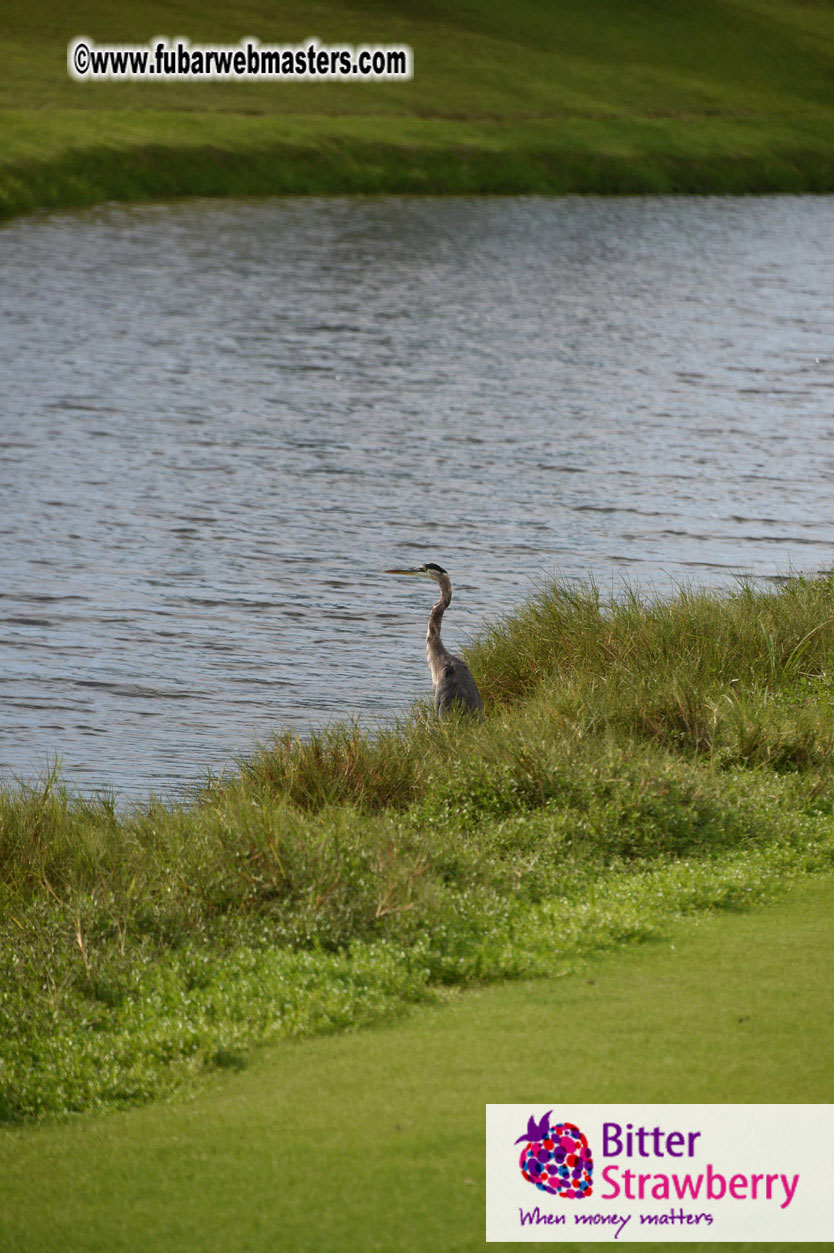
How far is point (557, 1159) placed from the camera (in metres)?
6.32

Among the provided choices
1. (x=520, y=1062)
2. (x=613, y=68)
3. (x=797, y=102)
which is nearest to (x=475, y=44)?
(x=613, y=68)

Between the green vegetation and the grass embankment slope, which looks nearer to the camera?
the green vegetation

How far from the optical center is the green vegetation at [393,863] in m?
8.23

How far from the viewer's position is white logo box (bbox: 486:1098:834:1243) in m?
5.93

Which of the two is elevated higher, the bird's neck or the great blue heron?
the bird's neck

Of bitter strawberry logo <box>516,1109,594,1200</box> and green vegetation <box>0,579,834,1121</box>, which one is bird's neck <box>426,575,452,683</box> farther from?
bitter strawberry logo <box>516,1109,594,1200</box>

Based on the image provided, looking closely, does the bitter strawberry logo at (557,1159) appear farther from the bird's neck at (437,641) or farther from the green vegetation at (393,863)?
the bird's neck at (437,641)

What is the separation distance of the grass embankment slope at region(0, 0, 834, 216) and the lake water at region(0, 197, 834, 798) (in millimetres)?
11204

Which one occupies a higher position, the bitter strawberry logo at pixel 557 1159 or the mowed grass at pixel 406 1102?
the bitter strawberry logo at pixel 557 1159

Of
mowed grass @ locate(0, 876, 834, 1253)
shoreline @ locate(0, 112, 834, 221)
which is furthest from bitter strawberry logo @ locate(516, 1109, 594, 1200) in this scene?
shoreline @ locate(0, 112, 834, 221)

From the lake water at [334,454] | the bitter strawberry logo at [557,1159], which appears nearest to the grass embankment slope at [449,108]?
the lake water at [334,454]

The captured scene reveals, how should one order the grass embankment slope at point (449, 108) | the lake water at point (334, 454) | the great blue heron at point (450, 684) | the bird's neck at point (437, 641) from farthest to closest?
the grass embankment slope at point (449, 108) < the lake water at point (334, 454) < the bird's neck at point (437, 641) < the great blue heron at point (450, 684)

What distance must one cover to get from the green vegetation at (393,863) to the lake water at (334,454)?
2290 millimetres

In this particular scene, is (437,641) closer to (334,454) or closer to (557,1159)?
(557,1159)
